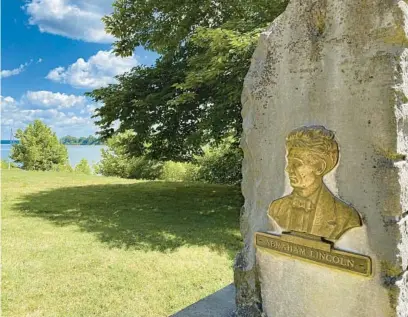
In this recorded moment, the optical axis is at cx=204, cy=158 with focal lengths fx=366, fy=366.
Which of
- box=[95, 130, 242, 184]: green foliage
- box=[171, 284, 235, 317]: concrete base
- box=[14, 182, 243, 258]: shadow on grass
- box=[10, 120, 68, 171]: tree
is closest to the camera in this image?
box=[171, 284, 235, 317]: concrete base

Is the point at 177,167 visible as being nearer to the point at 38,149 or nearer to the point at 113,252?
the point at 38,149

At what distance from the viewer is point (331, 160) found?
2.50 meters

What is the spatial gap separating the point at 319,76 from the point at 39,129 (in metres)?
33.1

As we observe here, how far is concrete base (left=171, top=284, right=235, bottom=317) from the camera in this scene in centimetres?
352

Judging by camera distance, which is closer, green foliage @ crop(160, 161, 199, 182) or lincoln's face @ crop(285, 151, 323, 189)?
lincoln's face @ crop(285, 151, 323, 189)

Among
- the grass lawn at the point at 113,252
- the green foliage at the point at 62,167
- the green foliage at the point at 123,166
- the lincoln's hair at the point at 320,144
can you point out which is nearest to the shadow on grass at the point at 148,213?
the grass lawn at the point at 113,252

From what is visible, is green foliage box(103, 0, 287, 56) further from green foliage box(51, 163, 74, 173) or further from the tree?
the tree

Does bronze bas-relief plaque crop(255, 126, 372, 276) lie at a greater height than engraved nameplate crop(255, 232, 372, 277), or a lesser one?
greater

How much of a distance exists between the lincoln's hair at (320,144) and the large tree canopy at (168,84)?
235 inches

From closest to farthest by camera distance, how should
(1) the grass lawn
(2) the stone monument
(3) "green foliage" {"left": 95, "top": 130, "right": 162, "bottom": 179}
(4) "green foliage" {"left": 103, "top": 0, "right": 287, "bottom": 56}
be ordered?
(2) the stone monument, (1) the grass lawn, (4) "green foliage" {"left": 103, "top": 0, "right": 287, "bottom": 56}, (3) "green foliage" {"left": 95, "top": 130, "right": 162, "bottom": 179}

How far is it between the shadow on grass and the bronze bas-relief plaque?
12.5 feet

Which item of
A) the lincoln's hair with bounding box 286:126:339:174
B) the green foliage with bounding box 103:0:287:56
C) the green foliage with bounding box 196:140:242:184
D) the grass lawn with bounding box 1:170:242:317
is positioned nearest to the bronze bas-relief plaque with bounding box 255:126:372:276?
the lincoln's hair with bounding box 286:126:339:174

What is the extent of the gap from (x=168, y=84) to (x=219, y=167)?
7966mm

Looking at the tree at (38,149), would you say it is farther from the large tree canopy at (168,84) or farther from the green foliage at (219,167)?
the large tree canopy at (168,84)
